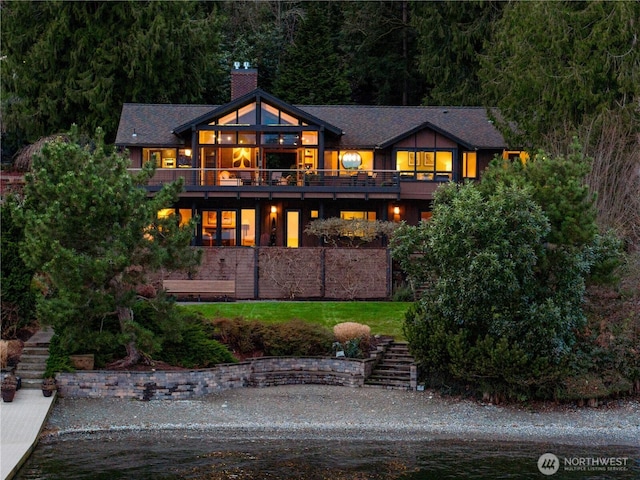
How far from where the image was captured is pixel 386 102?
6331 centimetres

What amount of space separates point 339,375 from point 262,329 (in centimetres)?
276

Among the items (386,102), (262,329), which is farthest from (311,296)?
(386,102)

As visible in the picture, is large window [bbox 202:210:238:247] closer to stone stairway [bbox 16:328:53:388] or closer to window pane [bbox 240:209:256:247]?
window pane [bbox 240:209:256:247]

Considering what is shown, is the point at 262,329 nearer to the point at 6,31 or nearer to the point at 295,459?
the point at 295,459


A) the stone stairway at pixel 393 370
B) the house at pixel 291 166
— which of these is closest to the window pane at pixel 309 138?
the house at pixel 291 166

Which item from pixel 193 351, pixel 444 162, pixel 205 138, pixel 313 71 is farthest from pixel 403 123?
pixel 193 351

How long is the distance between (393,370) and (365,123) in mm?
20843

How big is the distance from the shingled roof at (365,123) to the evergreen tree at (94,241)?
1788 centimetres

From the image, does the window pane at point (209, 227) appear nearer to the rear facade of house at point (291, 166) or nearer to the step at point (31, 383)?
the rear facade of house at point (291, 166)

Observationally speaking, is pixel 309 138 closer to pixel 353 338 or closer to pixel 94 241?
pixel 353 338

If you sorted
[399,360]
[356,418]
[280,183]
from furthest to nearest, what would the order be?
[280,183], [399,360], [356,418]

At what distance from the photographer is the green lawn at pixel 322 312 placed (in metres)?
31.8

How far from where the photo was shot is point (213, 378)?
26891 millimetres

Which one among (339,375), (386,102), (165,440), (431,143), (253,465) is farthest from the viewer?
(386,102)
